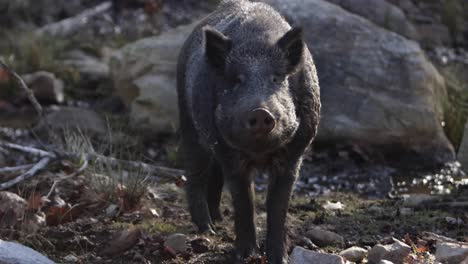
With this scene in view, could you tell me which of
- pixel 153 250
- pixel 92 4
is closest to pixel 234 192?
pixel 153 250

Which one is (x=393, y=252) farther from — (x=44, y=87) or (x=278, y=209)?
(x=44, y=87)

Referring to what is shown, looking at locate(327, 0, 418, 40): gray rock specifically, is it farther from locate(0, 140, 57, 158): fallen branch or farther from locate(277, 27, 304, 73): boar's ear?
locate(277, 27, 304, 73): boar's ear

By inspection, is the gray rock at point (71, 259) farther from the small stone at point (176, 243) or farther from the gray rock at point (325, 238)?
the gray rock at point (325, 238)

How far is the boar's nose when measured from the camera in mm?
4988

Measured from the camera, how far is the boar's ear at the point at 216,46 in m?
5.59

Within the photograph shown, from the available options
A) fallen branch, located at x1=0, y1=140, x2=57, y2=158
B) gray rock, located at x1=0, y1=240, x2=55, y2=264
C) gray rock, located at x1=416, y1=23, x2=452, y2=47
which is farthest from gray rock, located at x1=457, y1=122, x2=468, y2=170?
gray rock, located at x1=416, y1=23, x2=452, y2=47

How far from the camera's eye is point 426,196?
7566mm

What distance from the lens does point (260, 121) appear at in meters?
4.99

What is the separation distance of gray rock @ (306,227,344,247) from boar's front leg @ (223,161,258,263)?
1.69ft

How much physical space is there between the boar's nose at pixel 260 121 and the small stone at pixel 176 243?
4.15 ft

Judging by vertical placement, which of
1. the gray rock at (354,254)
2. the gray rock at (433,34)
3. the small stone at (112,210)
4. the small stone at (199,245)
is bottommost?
the gray rock at (433,34)

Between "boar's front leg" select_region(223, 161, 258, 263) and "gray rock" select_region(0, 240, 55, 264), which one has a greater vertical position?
"gray rock" select_region(0, 240, 55, 264)

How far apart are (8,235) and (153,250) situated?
3.88 ft

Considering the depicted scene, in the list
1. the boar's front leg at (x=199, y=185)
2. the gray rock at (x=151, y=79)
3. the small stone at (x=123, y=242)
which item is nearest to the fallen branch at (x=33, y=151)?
the boar's front leg at (x=199, y=185)
